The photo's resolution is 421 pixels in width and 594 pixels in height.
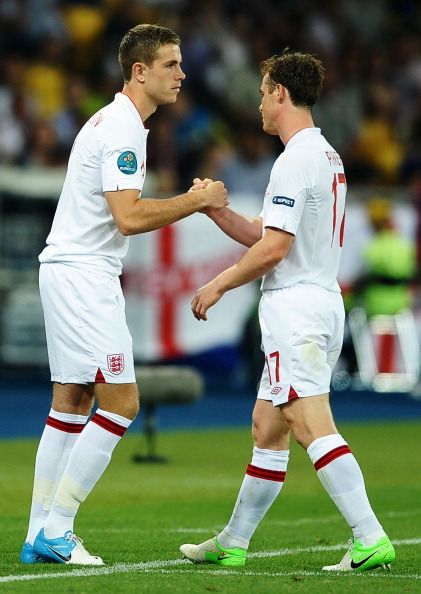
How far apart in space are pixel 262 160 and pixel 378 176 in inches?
71.4

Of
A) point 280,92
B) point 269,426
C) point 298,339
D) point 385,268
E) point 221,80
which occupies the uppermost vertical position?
point 221,80

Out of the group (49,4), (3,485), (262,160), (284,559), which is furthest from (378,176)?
(284,559)

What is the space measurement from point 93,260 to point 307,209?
1.04 meters

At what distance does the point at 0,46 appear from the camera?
67.4 ft

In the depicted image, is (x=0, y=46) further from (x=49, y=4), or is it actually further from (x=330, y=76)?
(x=330, y=76)

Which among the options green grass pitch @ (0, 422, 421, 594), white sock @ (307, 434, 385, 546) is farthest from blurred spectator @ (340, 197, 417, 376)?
white sock @ (307, 434, 385, 546)

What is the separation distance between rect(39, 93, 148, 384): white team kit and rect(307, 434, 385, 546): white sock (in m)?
1.01

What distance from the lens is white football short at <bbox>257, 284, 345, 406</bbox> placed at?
659cm

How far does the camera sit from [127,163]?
6770 mm

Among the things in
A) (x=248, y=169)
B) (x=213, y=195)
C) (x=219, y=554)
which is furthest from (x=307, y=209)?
(x=248, y=169)

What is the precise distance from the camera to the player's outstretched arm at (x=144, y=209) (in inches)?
264

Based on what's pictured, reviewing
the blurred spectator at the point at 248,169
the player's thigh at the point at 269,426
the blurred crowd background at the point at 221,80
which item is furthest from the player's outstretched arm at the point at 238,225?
the blurred spectator at the point at 248,169

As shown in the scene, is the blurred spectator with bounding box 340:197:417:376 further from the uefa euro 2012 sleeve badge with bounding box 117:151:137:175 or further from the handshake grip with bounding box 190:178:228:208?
the uefa euro 2012 sleeve badge with bounding box 117:151:137:175

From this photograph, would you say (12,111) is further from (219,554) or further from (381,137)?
(219,554)
